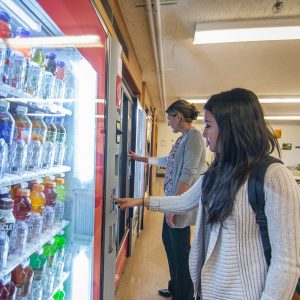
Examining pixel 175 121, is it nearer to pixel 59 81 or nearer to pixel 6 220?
pixel 59 81

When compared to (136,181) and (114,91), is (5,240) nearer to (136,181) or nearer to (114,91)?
(114,91)

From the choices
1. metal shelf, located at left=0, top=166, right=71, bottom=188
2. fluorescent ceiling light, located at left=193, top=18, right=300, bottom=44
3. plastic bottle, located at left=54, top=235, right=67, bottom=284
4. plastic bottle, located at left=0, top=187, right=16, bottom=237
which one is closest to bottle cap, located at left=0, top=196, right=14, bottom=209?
plastic bottle, located at left=0, top=187, right=16, bottom=237

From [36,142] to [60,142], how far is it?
0.17 meters

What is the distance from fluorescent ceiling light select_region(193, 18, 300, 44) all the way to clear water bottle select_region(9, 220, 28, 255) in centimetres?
232

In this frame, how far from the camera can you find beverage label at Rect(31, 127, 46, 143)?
1.18 metres

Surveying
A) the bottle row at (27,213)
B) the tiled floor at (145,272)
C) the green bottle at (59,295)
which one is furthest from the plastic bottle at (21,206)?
the tiled floor at (145,272)

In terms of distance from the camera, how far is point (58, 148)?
4.21 feet

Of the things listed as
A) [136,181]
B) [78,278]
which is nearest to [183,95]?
[136,181]

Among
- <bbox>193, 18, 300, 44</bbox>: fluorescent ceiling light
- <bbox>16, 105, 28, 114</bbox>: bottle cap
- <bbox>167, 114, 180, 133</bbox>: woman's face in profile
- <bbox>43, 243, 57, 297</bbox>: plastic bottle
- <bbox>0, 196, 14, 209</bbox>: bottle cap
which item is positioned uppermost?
<bbox>193, 18, 300, 44</bbox>: fluorescent ceiling light

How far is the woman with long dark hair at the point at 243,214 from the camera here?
2.63ft

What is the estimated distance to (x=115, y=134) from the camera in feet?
4.42

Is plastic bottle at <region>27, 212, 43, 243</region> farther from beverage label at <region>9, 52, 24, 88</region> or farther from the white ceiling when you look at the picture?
A: the white ceiling

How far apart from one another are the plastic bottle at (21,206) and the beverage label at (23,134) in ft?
0.79

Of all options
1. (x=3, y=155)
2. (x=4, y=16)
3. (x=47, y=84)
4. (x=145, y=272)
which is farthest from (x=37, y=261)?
(x=145, y=272)
